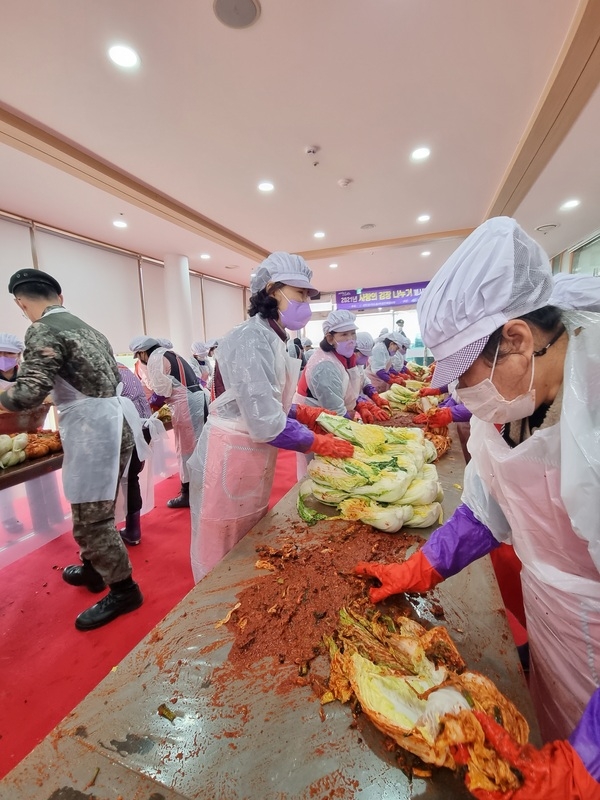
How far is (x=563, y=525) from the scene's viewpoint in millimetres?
852

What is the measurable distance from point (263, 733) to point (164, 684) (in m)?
0.30

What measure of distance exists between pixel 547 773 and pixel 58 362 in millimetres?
2346

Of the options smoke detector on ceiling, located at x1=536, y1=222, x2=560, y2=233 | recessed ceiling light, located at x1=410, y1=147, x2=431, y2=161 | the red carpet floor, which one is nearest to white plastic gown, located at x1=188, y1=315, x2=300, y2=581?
the red carpet floor

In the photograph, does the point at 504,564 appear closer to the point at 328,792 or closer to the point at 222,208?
the point at 328,792

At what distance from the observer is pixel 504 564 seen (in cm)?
158

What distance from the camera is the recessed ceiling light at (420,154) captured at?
13.0ft

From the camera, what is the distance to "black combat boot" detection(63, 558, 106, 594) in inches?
98.2

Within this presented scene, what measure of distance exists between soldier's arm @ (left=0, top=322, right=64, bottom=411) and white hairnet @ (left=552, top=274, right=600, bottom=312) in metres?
2.23

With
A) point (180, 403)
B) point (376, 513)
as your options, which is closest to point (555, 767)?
point (376, 513)

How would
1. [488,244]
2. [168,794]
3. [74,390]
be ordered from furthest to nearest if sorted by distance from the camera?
[74,390] < [488,244] < [168,794]

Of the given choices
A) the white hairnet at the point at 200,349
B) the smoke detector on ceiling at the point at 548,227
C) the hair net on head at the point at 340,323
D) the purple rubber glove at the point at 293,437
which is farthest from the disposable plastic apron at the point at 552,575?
the white hairnet at the point at 200,349

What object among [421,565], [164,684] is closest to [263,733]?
[164,684]

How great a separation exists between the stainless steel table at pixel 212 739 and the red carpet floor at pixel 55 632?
48.8 inches

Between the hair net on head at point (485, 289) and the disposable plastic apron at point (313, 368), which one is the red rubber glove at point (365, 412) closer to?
the disposable plastic apron at point (313, 368)
